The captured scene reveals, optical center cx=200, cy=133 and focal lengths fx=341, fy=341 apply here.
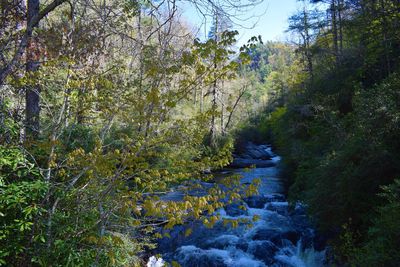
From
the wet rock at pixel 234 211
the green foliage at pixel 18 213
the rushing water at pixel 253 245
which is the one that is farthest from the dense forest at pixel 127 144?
the wet rock at pixel 234 211

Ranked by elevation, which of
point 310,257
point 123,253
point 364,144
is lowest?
point 310,257

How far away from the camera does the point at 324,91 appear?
55.1ft

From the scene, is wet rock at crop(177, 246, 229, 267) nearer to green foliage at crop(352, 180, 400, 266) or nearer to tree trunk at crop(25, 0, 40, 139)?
green foliage at crop(352, 180, 400, 266)

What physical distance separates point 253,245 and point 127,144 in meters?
5.84

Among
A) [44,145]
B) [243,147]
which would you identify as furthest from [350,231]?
[243,147]

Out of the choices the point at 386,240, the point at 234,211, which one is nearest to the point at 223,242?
the point at 234,211

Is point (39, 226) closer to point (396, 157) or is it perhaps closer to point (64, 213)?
point (64, 213)

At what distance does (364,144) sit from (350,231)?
190 centimetres

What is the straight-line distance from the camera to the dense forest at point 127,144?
11.6 feet

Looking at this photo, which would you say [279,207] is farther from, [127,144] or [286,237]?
[127,144]

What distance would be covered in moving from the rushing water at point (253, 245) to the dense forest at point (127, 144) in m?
0.64

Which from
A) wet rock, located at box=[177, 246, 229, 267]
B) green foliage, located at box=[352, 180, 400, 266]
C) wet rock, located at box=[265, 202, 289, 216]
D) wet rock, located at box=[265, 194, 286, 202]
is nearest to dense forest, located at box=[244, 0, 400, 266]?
green foliage, located at box=[352, 180, 400, 266]

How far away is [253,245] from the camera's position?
27.4 ft

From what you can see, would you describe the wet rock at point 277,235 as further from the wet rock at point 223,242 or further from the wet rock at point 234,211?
the wet rock at point 234,211
